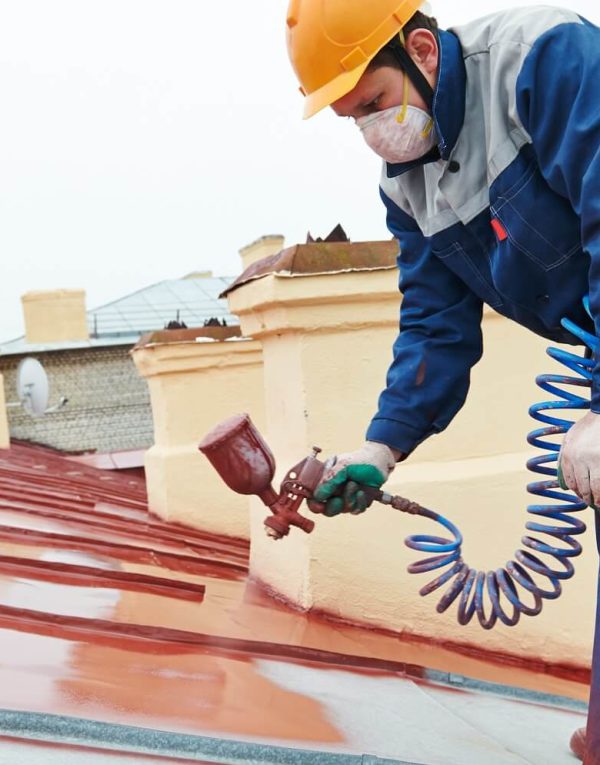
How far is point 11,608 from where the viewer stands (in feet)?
7.11

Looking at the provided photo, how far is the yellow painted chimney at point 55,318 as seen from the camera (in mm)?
16250

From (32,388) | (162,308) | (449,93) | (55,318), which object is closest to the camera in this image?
(449,93)

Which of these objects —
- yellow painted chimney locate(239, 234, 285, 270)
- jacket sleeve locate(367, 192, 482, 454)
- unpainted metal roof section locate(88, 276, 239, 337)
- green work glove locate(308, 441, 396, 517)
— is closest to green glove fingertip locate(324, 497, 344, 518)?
green work glove locate(308, 441, 396, 517)

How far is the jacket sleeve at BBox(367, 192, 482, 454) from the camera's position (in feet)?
7.13

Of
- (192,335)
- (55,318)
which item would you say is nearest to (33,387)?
(55,318)

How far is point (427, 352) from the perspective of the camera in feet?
7.16

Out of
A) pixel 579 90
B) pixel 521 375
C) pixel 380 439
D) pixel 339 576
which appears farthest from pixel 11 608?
pixel 521 375

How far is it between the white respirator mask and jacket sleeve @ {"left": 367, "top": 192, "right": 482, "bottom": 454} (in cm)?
30

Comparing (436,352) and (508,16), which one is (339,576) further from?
(508,16)

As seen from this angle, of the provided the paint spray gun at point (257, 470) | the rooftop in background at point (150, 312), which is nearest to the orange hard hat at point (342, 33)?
the paint spray gun at point (257, 470)

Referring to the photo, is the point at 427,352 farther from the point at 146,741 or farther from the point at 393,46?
the point at 146,741

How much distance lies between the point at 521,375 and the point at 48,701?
2064 mm

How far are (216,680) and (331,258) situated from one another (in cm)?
141

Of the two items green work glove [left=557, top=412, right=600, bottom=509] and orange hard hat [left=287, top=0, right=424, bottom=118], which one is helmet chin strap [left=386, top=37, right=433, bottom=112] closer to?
orange hard hat [left=287, top=0, right=424, bottom=118]
